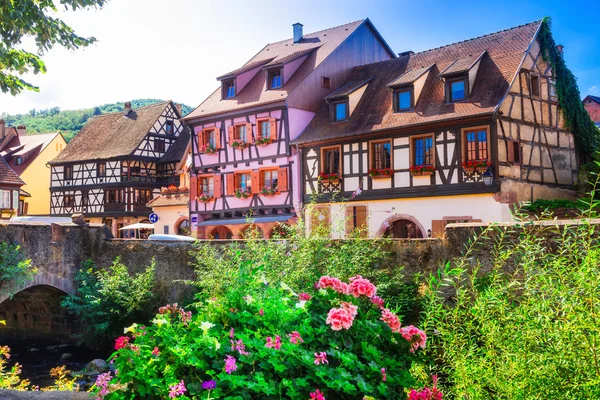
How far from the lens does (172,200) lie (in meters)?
30.5

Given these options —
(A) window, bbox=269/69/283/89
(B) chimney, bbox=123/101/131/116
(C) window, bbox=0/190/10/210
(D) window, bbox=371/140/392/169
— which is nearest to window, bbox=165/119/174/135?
(B) chimney, bbox=123/101/131/116

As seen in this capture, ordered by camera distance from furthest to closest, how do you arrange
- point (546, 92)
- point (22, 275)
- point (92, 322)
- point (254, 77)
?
→ point (254, 77) → point (546, 92) → point (92, 322) → point (22, 275)

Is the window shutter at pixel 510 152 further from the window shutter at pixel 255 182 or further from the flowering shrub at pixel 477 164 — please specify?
the window shutter at pixel 255 182

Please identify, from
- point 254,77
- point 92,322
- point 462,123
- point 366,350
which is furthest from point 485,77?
point 366,350

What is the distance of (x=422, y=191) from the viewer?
19578 millimetres

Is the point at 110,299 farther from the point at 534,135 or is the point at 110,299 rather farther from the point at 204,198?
the point at 534,135

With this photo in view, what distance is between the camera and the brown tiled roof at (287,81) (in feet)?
81.7

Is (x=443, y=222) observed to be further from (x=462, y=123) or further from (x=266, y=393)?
(x=266, y=393)

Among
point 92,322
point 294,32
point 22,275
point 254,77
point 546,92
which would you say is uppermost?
point 294,32

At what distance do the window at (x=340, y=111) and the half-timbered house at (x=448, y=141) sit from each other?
40 millimetres

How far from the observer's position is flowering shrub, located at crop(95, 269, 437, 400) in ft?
12.4

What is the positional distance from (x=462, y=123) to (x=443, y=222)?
9.66 feet

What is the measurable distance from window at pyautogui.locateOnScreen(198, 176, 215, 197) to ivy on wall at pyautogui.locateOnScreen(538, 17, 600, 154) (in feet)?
44.0

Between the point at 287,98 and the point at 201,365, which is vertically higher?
the point at 287,98
